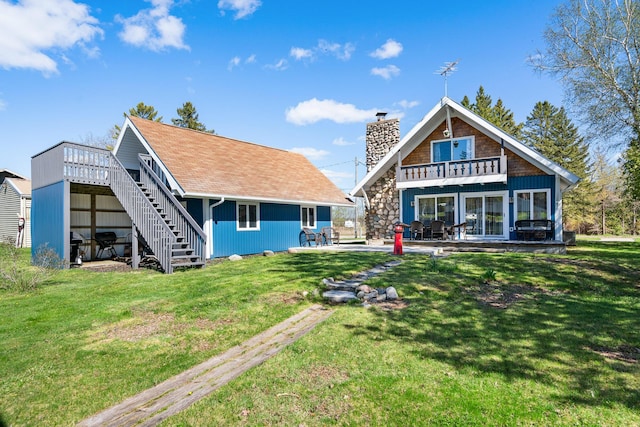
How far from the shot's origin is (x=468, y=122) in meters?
Result: 16.8

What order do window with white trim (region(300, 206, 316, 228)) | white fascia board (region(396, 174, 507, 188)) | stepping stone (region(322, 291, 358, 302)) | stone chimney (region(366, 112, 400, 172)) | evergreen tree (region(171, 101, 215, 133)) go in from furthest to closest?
evergreen tree (region(171, 101, 215, 133)), stone chimney (region(366, 112, 400, 172)), window with white trim (region(300, 206, 316, 228)), white fascia board (region(396, 174, 507, 188)), stepping stone (region(322, 291, 358, 302))

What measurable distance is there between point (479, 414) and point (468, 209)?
49.4 ft

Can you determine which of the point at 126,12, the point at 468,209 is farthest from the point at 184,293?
the point at 468,209

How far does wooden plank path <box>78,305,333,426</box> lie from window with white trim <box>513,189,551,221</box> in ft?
44.8

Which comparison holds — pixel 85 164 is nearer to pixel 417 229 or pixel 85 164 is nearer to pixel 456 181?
A: pixel 417 229

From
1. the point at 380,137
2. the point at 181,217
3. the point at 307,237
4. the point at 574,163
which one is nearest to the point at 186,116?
the point at 380,137

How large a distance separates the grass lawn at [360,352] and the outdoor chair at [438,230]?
24.8 ft

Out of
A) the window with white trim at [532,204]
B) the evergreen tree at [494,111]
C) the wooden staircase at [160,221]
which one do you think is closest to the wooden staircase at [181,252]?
the wooden staircase at [160,221]

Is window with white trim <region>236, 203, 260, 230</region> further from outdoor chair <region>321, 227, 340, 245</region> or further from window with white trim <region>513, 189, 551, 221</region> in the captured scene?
window with white trim <region>513, 189, 551, 221</region>

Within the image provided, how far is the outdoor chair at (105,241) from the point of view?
1469 cm

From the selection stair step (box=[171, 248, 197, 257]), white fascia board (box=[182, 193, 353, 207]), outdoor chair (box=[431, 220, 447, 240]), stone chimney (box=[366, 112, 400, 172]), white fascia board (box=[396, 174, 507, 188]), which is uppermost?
stone chimney (box=[366, 112, 400, 172])

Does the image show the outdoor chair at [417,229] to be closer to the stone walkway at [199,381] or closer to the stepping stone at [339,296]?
the stepping stone at [339,296]

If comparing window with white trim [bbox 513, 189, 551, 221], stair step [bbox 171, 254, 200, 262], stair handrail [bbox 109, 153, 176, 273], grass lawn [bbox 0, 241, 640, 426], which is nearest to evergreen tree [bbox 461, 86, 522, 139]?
window with white trim [bbox 513, 189, 551, 221]

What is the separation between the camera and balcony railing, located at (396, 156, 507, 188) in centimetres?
1536
